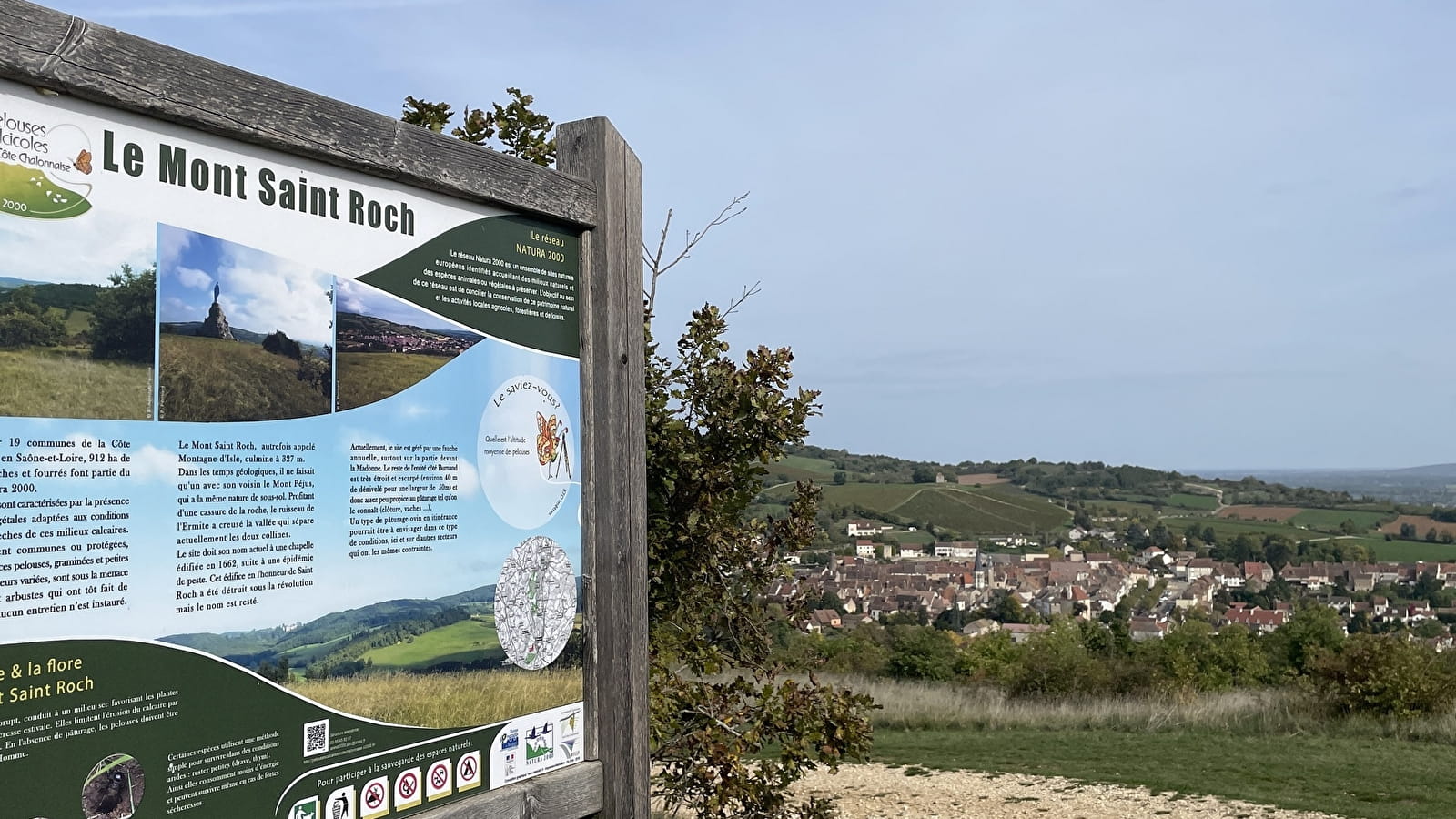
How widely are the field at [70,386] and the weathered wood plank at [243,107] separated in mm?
533

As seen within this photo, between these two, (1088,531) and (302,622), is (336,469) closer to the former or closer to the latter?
(302,622)

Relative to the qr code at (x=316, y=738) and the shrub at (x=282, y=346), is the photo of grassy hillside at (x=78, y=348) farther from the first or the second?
the qr code at (x=316, y=738)

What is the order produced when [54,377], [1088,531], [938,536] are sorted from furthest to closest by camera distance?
[1088,531], [938,536], [54,377]

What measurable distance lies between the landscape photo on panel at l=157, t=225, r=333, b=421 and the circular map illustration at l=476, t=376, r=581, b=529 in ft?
1.91

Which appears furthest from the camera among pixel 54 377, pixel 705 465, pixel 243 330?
pixel 705 465

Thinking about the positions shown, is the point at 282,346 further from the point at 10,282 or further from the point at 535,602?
the point at 535,602

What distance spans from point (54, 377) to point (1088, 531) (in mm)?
66850

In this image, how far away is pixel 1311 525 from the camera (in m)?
68.2

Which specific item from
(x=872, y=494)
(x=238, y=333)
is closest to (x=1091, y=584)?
(x=872, y=494)

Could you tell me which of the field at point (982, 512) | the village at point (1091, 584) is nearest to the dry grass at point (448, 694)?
the village at point (1091, 584)

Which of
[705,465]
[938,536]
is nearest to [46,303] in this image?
[705,465]

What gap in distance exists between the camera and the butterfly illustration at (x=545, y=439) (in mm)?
3361

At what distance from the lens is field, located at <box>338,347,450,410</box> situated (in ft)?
8.96

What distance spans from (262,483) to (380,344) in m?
0.49
